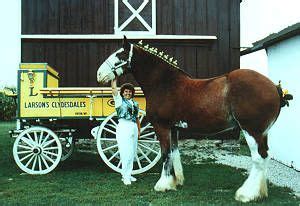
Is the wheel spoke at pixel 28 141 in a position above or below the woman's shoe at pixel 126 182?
above

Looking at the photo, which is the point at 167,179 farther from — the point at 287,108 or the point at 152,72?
the point at 287,108

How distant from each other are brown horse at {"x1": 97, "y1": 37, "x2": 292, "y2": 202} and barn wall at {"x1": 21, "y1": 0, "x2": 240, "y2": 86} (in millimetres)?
4903

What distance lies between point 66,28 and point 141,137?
488cm

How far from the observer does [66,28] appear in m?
11.5

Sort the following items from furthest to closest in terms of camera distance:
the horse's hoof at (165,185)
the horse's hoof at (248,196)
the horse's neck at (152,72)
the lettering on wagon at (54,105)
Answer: the lettering on wagon at (54,105)
the horse's neck at (152,72)
the horse's hoof at (165,185)
the horse's hoof at (248,196)

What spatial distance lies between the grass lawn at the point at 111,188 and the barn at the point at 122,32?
11.7ft

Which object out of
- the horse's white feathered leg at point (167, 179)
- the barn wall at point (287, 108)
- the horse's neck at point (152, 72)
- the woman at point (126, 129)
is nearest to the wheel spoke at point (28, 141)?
the woman at point (126, 129)

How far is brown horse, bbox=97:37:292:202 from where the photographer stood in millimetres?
5770

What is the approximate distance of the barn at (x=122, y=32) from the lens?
11461 mm

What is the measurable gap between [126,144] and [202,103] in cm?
163

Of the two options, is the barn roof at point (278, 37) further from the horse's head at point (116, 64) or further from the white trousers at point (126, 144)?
the white trousers at point (126, 144)

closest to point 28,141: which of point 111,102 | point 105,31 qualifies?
point 111,102

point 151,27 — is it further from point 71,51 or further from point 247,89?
point 247,89

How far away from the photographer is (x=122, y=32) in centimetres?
1148
